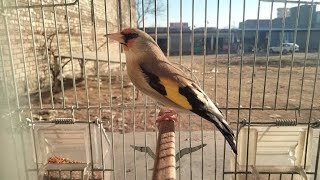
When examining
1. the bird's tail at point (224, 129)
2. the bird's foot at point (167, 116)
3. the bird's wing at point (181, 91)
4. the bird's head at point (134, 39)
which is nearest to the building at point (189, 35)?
the bird's head at point (134, 39)

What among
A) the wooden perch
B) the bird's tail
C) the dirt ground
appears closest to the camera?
the wooden perch

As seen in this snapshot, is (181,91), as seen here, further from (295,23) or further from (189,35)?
(189,35)

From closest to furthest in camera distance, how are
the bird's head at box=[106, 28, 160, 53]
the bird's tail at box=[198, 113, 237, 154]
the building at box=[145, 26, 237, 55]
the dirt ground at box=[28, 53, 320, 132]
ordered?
the bird's tail at box=[198, 113, 237, 154] < the bird's head at box=[106, 28, 160, 53] < the building at box=[145, 26, 237, 55] < the dirt ground at box=[28, 53, 320, 132]

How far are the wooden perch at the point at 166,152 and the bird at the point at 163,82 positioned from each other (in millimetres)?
134

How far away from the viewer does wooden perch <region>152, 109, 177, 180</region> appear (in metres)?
0.96

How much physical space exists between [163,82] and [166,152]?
43 centimetres

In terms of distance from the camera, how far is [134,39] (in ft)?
5.24

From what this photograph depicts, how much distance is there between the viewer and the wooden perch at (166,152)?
0.96 metres

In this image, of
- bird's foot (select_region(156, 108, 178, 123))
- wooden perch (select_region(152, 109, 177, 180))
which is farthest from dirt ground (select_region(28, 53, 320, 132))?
wooden perch (select_region(152, 109, 177, 180))

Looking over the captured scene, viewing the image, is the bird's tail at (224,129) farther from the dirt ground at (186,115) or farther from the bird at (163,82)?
the dirt ground at (186,115)

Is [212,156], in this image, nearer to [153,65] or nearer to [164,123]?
[164,123]

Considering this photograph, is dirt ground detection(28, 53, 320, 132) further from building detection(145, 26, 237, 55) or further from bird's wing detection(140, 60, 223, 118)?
bird's wing detection(140, 60, 223, 118)

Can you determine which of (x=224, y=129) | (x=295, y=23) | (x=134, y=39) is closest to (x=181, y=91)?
(x=224, y=129)

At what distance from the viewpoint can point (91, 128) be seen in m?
1.74
